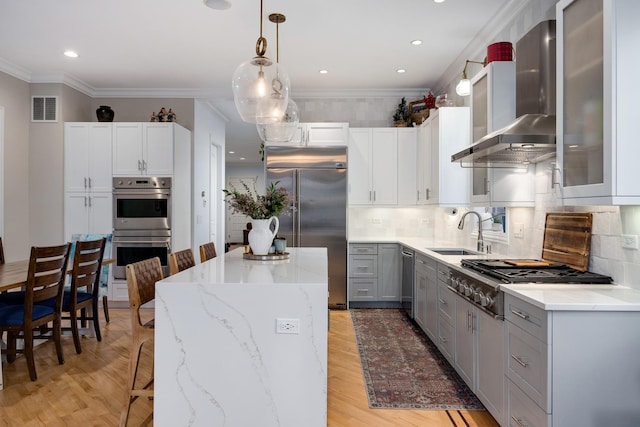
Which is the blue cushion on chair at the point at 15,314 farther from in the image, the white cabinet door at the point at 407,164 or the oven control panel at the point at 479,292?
the white cabinet door at the point at 407,164

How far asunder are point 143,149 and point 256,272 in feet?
12.3

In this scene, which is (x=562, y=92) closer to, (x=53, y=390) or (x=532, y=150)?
(x=532, y=150)

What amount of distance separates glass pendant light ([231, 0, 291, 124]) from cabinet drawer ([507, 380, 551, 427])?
2.12 metres

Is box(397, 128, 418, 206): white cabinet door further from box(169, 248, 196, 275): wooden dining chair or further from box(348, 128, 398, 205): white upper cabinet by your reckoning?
box(169, 248, 196, 275): wooden dining chair

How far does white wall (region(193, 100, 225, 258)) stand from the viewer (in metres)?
6.12

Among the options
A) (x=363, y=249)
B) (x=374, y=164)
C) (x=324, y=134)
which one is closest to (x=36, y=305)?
(x=363, y=249)

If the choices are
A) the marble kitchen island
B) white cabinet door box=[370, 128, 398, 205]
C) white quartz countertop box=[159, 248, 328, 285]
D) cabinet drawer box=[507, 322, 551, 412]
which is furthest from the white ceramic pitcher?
white cabinet door box=[370, 128, 398, 205]

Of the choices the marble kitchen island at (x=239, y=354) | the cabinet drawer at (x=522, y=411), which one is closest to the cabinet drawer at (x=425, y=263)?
the cabinet drawer at (x=522, y=411)

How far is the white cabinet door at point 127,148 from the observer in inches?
215

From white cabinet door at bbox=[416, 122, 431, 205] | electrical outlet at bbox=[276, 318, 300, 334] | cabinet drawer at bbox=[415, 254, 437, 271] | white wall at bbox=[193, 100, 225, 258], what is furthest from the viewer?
white wall at bbox=[193, 100, 225, 258]

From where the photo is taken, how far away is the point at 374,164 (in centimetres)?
562

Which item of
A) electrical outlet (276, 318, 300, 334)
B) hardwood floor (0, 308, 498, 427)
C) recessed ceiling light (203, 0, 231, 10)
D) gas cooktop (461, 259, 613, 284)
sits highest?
recessed ceiling light (203, 0, 231, 10)

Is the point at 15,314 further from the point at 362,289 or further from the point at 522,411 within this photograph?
the point at 362,289

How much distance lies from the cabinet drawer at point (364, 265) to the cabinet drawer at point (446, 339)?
6.01 ft
